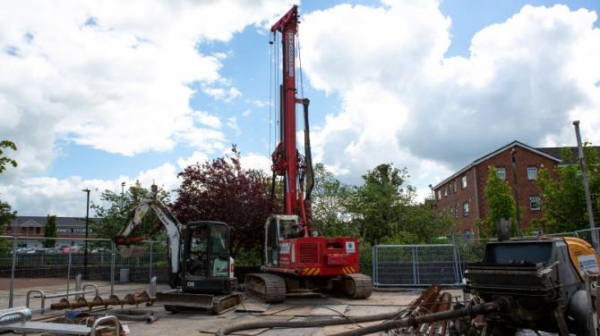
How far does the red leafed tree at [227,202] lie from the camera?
20.5m

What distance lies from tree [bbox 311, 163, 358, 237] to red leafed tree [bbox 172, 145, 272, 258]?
7.75 meters

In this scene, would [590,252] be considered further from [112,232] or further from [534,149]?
[534,149]

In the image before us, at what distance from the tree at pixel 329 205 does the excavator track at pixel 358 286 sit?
39.6 ft

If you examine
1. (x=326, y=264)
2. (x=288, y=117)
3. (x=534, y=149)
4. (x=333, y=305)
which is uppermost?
(x=534, y=149)

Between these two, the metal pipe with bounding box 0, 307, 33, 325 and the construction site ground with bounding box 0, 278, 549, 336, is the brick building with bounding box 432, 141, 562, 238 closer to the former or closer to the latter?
the construction site ground with bounding box 0, 278, 549, 336

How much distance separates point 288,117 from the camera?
56.5ft

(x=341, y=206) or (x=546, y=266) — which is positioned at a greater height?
(x=341, y=206)

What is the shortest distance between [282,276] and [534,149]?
33.3 meters

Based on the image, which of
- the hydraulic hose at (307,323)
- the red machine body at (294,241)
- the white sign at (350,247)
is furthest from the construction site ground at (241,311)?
the white sign at (350,247)

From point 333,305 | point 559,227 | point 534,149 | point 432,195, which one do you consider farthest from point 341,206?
point 432,195

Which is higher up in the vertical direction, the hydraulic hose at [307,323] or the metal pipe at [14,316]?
the metal pipe at [14,316]

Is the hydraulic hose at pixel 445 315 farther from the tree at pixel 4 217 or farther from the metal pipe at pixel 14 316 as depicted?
the tree at pixel 4 217

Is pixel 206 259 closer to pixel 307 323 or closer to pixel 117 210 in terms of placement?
pixel 307 323

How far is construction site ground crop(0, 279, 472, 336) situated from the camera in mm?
10039
